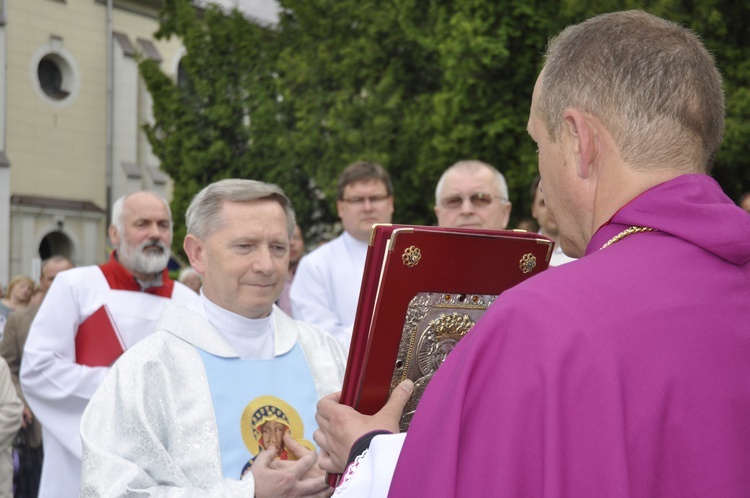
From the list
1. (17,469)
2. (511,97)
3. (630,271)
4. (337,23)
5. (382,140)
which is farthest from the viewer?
(337,23)

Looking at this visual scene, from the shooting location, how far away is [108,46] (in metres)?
26.7

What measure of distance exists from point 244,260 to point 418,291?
1.39 meters

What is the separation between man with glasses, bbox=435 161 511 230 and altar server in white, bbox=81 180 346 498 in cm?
174

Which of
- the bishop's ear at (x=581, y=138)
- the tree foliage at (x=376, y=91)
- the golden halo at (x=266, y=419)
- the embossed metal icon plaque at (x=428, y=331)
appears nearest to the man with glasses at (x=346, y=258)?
the golden halo at (x=266, y=419)

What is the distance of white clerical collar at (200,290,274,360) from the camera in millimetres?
3475

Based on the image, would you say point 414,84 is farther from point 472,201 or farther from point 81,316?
point 81,316

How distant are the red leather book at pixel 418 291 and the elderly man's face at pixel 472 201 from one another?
2.96 m

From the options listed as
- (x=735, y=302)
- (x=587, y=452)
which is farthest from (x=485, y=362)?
(x=735, y=302)

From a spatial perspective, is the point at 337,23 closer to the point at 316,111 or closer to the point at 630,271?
the point at 316,111

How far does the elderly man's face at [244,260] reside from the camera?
3422mm

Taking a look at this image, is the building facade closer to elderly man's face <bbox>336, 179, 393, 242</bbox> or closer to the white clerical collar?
elderly man's face <bbox>336, 179, 393, 242</bbox>

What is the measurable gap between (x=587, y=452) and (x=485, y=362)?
229 millimetres

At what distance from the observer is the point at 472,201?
5.34 metres

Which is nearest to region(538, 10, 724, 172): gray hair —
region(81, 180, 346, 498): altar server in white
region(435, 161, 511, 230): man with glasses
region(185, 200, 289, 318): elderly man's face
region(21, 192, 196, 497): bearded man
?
region(81, 180, 346, 498): altar server in white
